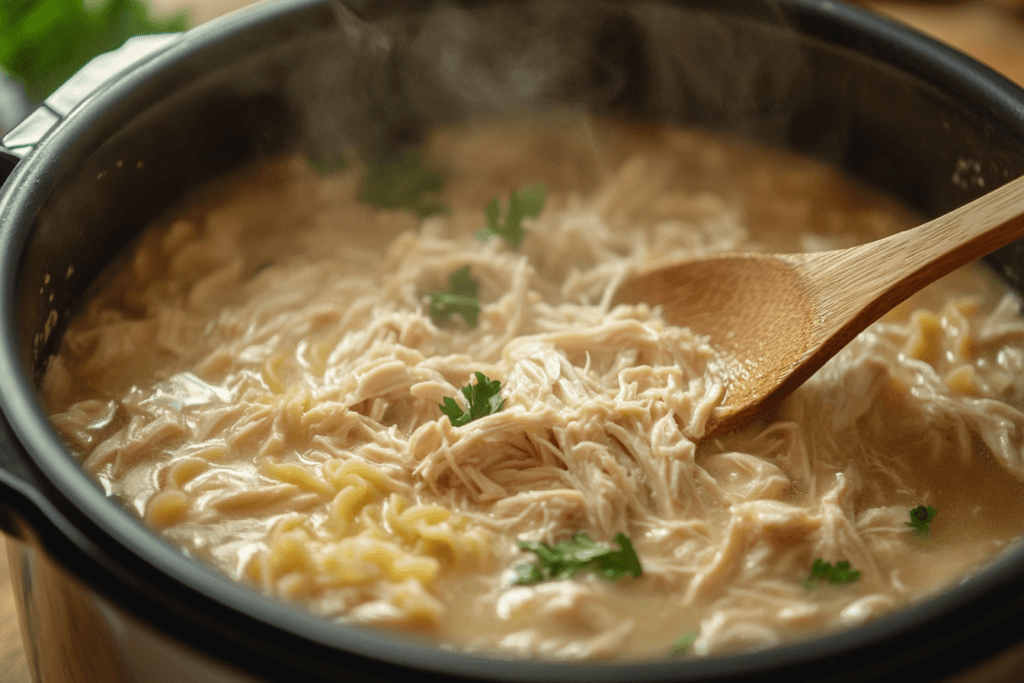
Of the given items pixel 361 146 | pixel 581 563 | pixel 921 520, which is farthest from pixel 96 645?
pixel 361 146

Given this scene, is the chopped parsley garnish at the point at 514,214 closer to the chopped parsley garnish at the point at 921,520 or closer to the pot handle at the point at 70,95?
the pot handle at the point at 70,95

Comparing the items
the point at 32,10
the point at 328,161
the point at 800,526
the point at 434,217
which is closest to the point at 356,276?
the point at 434,217

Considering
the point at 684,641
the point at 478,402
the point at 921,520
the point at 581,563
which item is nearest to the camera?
the point at 684,641

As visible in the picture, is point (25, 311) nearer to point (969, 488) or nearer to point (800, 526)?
point (800, 526)

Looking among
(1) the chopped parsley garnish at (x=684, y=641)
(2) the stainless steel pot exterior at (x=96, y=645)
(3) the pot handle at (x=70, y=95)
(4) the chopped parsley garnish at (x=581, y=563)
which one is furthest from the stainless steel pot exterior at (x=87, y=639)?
(3) the pot handle at (x=70, y=95)

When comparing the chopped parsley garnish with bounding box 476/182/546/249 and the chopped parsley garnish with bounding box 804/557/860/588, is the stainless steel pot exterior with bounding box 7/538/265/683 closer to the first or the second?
the chopped parsley garnish with bounding box 804/557/860/588

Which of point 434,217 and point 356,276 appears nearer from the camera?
point 356,276

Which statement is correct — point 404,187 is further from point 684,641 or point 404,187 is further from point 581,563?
point 684,641

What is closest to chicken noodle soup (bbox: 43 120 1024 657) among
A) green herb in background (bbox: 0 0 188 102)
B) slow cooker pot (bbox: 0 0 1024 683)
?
slow cooker pot (bbox: 0 0 1024 683)
